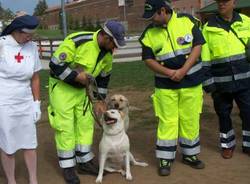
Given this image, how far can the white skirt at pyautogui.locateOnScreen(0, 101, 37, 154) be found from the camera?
16.6 feet

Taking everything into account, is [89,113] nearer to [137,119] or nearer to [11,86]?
[11,86]

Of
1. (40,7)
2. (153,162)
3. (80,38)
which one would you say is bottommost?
(40,7)

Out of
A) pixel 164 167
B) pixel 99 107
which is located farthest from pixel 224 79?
pixel 99 107

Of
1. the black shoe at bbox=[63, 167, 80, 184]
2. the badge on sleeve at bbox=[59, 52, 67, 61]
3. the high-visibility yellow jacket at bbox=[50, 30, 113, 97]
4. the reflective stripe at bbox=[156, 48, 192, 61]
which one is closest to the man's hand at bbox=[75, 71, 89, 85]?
the high-visibility yellow jacket at bbox=[50, 30, 113, 97]

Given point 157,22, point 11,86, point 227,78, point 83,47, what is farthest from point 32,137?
point 227,78

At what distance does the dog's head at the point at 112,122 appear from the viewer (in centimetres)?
576

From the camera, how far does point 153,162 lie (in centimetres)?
646

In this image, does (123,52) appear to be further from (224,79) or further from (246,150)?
(224,79)

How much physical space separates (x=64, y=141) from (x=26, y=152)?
1.58ft

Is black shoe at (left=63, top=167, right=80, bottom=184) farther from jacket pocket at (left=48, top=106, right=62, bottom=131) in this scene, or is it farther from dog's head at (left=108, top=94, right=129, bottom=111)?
dog's head at (left=108, top=94, right=129, bottom=111)

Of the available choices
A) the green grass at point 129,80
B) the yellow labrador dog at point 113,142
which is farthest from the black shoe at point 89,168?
the green grass at point 129,80

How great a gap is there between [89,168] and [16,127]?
127cm

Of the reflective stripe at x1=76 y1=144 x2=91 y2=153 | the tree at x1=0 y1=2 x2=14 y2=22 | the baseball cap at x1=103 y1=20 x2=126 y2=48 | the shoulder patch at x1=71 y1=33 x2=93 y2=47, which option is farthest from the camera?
the tree at x1=0 y1=2 x2=14 y2=22

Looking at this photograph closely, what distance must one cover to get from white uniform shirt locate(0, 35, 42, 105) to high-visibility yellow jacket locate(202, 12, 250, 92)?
213 centimetres
